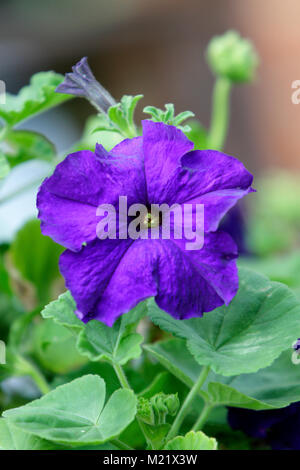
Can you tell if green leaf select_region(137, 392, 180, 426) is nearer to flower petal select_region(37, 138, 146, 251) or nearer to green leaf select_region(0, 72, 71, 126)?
flower petal select_region(37, 138, 146, 251)

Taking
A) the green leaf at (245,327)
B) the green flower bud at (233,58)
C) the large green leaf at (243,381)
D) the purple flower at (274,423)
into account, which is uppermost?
the green flower bud at (233,58)

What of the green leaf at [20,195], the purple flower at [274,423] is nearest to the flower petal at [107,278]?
the purple flower at [274,423]

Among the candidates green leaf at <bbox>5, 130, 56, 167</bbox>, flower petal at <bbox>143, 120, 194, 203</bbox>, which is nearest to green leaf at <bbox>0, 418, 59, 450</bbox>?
flower petal at <bbox>143, 120, 194, 203</bbox>

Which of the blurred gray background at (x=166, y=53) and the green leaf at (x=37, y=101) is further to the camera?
the blurred gray background at (x=166, y=53)

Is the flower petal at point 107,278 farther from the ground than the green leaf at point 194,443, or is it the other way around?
the flower petal at point 107,278

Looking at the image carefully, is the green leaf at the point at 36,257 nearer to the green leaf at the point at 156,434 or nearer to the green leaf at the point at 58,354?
the green leaf at the point at 58,354

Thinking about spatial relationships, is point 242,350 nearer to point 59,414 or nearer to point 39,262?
point 59,414

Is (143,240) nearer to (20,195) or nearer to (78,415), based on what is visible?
(78,415)
